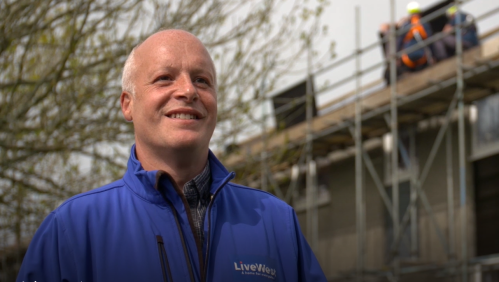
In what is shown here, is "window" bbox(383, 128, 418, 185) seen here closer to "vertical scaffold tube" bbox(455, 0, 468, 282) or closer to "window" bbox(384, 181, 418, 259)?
"window" bbox(384, 181, 418, 259)

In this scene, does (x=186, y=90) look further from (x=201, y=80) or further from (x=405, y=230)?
(x=405, y=230)

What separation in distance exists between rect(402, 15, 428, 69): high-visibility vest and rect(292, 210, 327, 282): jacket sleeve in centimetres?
1018

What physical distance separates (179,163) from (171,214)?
7.1 inches

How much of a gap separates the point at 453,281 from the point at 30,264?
9.70 meters

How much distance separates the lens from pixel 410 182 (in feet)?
40.5

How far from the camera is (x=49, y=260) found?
201cm

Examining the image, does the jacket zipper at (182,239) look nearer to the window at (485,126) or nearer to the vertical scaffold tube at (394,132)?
the window at (485,126)

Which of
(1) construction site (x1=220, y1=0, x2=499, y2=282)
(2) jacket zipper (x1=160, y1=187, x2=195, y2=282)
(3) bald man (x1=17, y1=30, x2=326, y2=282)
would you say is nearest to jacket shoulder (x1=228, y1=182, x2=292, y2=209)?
(3) bald man (x1=17, y1=30, x2=326, y2=282)

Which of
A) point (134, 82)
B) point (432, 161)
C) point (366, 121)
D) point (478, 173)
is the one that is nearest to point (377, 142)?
point (366, 121)

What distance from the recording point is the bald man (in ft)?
6.66

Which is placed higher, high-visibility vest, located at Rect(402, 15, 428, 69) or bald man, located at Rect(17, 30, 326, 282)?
high-visibility vest, located at Rect(402, 15, 428, 69)

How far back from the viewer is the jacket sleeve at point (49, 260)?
200cm

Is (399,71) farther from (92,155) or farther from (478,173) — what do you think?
(92,155)

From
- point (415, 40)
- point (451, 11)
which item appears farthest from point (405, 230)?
point (451, 11)
